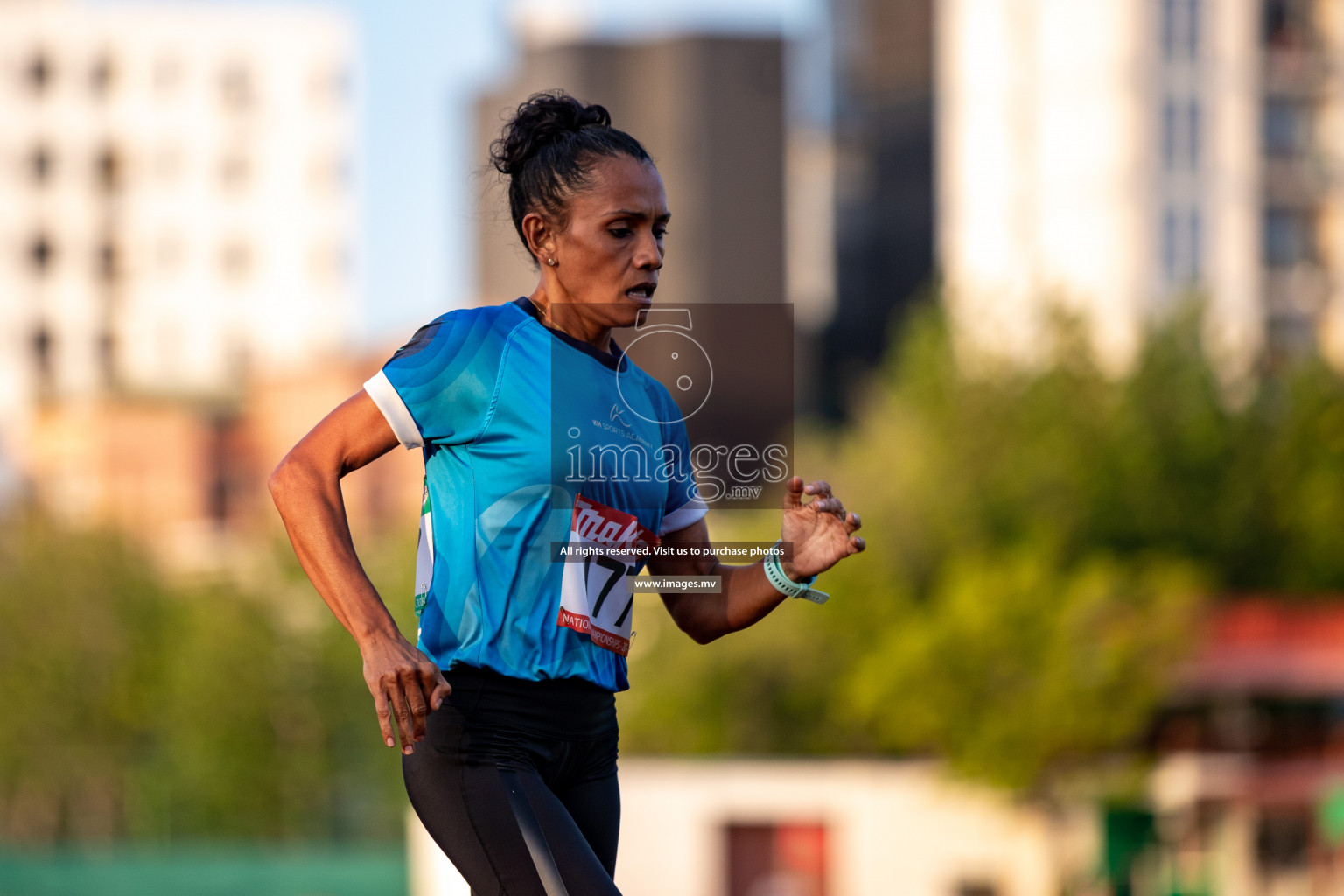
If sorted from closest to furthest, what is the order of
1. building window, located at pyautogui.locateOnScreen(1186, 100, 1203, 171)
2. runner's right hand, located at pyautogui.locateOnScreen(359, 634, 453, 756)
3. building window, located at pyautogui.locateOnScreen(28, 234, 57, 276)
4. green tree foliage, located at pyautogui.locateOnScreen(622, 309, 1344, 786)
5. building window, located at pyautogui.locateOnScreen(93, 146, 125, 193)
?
runner's right hand, located at pyautogui.locateOnScreen(359, 634, 453, 756), green tree foliage, located at pyautogui.locateOnScreen(622, 309, 1344, 786), building window, located at pyautogui.locateOnScreen(1186, 100, 1203, 171), building window, located at pyautogui.locateOnScreen(28, 234, 57, 276), building window, located at pyautogui.locateOnScreen(93, 146, 125, 193)

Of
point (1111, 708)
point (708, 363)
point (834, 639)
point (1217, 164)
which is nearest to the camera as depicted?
point (708, 363)

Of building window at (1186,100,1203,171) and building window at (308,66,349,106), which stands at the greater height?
building window at (308,66,349,106)

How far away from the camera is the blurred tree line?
3350 centimetres

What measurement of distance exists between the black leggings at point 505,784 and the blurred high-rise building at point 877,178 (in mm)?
64564

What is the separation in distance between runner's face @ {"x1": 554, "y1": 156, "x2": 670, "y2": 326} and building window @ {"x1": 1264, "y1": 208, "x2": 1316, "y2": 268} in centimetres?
5495

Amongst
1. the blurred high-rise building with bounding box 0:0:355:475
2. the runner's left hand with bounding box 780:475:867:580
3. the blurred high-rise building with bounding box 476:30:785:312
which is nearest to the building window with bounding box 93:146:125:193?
the blurred high-rise building with bounding box 0:0:355:475

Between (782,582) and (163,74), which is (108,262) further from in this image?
(782,582)

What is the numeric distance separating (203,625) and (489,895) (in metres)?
39.9

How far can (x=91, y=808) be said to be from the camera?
38.2 meters

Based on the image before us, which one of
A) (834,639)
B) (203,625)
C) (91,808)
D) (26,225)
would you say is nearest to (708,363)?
(834,639)

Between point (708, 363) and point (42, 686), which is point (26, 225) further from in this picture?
point (708, 363)

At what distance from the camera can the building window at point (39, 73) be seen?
83500 mm

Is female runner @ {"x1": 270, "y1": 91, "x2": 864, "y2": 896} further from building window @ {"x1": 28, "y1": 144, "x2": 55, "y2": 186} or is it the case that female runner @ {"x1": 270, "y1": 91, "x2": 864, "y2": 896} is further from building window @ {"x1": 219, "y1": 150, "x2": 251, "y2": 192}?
building window @ {"x1": 219, "y1": 150, "x2": 251, "y2": 192}

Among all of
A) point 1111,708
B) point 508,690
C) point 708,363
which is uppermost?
point 708,363
